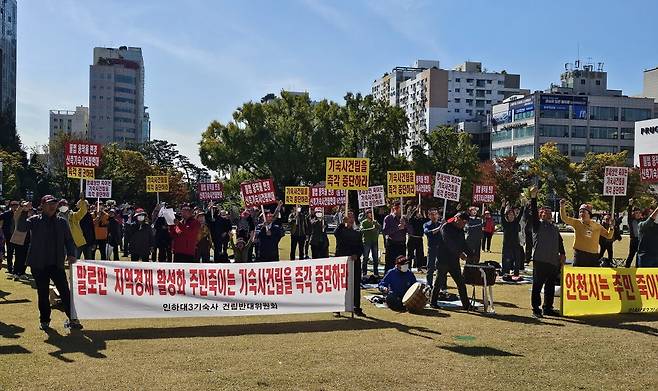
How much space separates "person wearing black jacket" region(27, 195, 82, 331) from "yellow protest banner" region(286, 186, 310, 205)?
51.7 feet

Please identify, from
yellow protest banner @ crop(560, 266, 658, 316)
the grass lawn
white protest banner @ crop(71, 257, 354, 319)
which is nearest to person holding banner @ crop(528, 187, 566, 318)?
yellow protest banner @ crop(560, 266, 658, 316)

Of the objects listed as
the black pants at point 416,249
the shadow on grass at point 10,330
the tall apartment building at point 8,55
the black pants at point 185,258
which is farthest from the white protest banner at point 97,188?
the tall apartment building at point 8,55

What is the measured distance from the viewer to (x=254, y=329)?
1086 centimetres

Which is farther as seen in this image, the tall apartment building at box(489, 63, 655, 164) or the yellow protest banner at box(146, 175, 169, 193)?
the tall apartment building at box(489, 63, 655, 164)

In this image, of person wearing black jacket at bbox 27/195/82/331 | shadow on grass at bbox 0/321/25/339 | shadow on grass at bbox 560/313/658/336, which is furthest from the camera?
shadow on grass at bbox 560/313/658/336

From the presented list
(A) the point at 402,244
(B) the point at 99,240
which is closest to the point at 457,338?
(A) the point at 402,244

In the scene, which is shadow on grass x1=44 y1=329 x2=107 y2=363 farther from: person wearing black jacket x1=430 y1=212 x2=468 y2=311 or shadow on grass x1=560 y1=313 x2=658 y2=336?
shadow on grass x1=560 y1=313 x2=658 y2=336

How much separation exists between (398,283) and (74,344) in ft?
20.2

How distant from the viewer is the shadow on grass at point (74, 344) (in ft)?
29.1

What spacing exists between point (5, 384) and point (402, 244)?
1230 centimetres

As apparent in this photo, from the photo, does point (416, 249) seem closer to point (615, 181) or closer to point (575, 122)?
point (615, 181)

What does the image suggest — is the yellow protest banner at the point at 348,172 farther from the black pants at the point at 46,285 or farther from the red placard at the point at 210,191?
the red placard at the point at 210,191

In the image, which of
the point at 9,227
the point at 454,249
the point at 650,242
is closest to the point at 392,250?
the point at 454,249

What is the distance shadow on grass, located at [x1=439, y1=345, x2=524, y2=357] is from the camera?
915 centimetres
